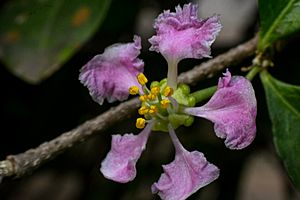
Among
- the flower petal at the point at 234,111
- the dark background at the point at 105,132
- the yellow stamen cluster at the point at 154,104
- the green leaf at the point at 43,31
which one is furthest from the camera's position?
the dark background at the point at 105,132

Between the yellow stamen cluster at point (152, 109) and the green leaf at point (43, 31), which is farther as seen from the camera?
the green leaf at point (43, 31)

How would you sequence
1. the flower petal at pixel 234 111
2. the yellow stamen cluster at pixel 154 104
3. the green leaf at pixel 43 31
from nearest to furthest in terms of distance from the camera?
1. the flower petal at pixel 234 111
2. the yellow stamen cluster at pixel 154 104
3. the green leaf at pixel 43 31

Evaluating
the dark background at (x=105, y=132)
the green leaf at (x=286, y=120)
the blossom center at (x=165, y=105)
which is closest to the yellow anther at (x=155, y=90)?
the blossom center at (x=165, y=105)

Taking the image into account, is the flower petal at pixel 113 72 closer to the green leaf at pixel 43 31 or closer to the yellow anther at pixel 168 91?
the yellow anther at pixel 168 91

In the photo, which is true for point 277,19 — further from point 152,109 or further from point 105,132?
point 105,132

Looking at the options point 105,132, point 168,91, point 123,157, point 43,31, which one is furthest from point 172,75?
point 105,132

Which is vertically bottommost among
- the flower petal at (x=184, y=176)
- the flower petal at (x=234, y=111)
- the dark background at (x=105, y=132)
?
the dark background at (x=105, y=132)

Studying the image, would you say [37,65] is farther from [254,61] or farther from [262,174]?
[262,174]
